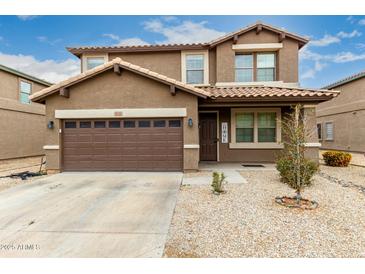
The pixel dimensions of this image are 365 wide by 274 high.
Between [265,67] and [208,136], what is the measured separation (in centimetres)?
505

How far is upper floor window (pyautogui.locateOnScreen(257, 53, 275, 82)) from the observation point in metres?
11.8

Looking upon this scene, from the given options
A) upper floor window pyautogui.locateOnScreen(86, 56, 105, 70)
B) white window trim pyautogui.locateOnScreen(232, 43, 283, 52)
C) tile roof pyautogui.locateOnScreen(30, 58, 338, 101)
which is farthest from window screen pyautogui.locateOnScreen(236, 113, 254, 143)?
upper floor window pyautogui.locateOnScreen(86, 56, 105, 70)

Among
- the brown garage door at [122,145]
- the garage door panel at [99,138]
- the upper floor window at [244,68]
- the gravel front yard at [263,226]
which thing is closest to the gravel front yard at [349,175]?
the gravel front yard at [263,226]

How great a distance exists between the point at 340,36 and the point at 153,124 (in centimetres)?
1709

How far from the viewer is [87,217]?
14.9 feet

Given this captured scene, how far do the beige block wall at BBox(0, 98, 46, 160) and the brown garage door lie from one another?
7633mm

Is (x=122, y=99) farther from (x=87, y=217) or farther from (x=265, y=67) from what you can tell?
(x=265, y=67)

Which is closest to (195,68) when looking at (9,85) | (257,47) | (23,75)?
(257,47)

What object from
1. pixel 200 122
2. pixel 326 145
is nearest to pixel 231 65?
pixel 200 122

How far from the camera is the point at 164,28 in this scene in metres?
13.2

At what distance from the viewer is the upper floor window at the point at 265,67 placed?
11.8 m

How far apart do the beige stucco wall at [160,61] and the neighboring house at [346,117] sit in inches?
545

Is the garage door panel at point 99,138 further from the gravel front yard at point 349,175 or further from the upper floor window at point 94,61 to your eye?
the gravel front yard at point 349,175
